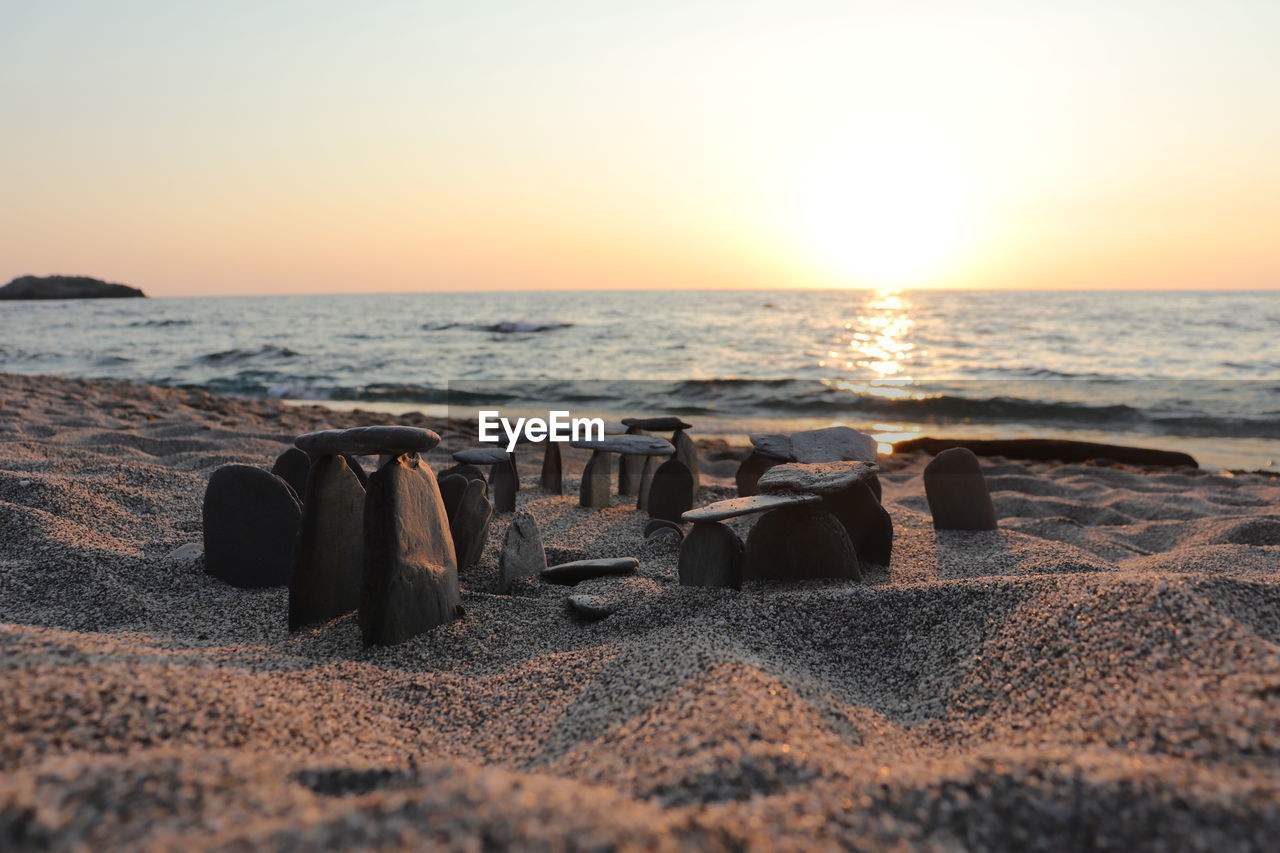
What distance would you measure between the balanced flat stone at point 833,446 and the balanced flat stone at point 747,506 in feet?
3.16

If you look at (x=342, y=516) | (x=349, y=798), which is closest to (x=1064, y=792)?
(x=349, y=798)

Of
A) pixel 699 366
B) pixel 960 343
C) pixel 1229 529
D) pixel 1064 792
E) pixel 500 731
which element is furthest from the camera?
pixel 960 343

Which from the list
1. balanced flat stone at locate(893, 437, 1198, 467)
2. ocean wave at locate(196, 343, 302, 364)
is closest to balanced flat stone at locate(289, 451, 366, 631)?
balanced flat stone at locate(893, 437, 1198, 467)

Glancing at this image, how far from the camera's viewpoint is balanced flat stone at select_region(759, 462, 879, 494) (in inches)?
136

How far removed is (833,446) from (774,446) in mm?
332

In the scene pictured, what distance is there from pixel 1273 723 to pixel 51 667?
8.19 ft

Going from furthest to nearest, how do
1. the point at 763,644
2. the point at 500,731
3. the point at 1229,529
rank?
the point at 1229,529, the point at 763,644, the point at 500,731

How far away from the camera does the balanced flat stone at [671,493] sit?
16.0ft

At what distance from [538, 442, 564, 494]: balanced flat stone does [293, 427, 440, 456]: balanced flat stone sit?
134 inches

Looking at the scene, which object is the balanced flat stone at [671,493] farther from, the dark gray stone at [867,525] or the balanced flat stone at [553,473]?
the balanced flat stone at [553,473]

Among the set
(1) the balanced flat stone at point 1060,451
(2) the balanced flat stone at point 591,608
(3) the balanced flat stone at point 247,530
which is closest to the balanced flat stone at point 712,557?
(2) the balanced flat stone at point 591,608

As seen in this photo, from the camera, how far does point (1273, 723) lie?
1542 mm

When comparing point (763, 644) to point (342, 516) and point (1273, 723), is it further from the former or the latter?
point (342, 516)

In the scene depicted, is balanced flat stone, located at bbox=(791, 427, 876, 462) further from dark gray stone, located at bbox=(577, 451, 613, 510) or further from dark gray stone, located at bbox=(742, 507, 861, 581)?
dark gray stone, located at bbox=(577, 451, 613, 510)
